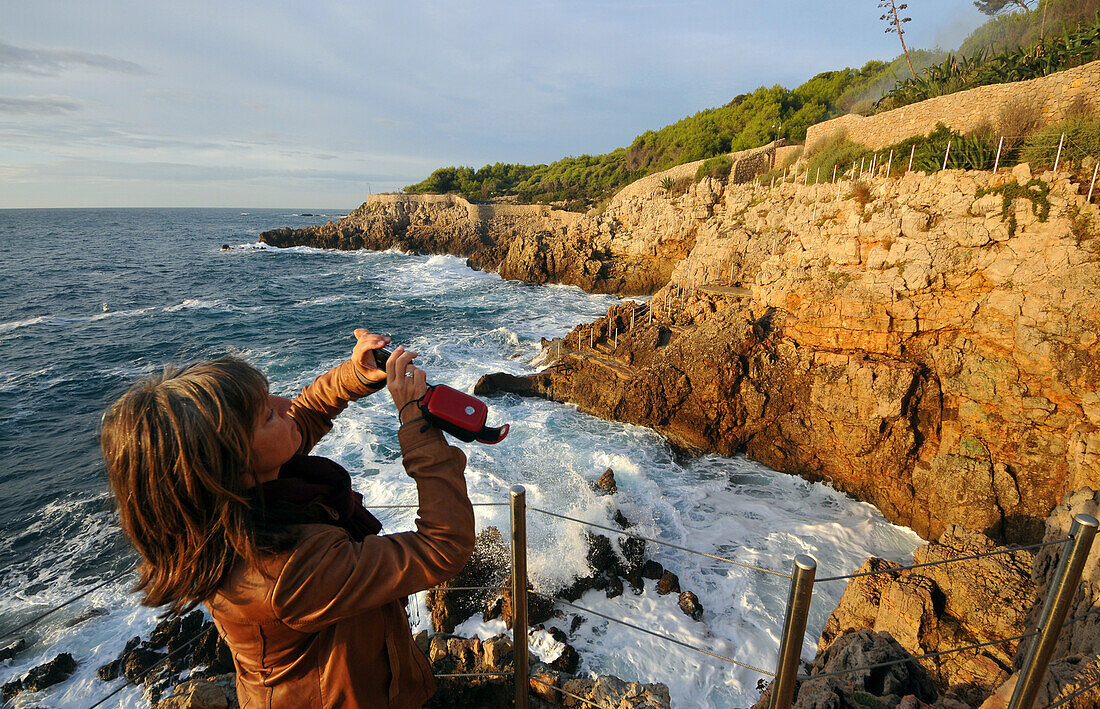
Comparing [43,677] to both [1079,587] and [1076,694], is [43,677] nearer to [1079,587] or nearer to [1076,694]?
[1076,694]

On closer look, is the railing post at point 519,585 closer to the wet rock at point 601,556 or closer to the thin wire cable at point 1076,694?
the thin wire cable at point 1076,694

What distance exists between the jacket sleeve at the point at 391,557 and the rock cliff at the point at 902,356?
10.1 meters

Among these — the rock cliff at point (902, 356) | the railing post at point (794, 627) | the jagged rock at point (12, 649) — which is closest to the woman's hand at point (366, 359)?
the railing post at point (794, 627)

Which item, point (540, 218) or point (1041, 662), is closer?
point (1041, 662)

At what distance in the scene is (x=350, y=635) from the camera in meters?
1.30

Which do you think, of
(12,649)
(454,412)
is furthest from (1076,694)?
(12,649)

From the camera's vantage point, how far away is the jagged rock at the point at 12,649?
5875 mm

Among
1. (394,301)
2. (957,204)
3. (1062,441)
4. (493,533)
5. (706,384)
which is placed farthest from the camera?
(394,301)

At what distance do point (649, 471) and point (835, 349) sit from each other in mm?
4769

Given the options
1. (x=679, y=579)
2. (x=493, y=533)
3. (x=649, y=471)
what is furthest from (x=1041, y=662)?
(x=649, y=471)

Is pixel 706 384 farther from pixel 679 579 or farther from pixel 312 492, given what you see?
pixel 312 492

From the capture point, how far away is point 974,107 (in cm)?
1261

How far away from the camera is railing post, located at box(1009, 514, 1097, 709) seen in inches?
82.2

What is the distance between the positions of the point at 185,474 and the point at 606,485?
8301mm
